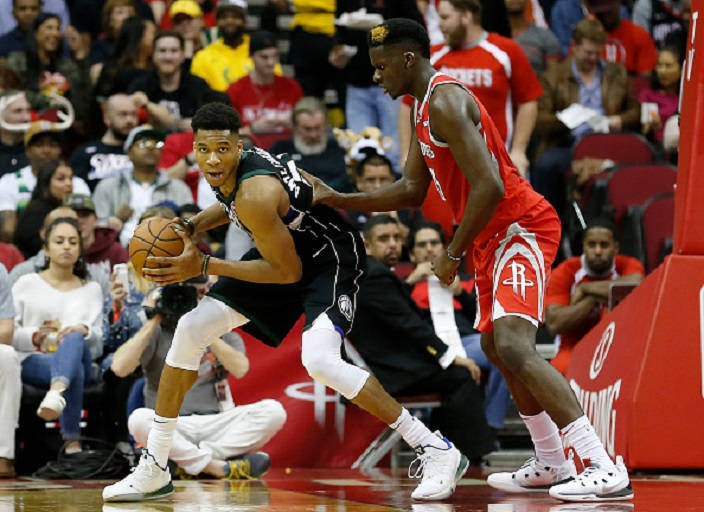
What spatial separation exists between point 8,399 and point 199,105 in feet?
14.8

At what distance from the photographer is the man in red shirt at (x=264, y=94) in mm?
12648

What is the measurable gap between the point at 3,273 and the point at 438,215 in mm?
3768

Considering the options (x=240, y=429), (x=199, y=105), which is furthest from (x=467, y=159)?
(x=199, y=105)

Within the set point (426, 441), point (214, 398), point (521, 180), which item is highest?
point (521, 180)

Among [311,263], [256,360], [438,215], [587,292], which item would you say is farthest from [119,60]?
[311,263]

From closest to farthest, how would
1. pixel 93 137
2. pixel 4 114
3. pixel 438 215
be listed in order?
pixel 438 215 < pixel 4 114 < pixel 93 137

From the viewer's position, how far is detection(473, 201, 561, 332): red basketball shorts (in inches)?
231

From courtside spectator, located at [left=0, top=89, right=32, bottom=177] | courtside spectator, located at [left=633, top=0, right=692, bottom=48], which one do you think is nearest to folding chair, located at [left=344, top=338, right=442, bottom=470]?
courtside spectator, located at [left=0, top=89, right=32, bottom=177]

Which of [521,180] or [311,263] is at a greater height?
[521,180]

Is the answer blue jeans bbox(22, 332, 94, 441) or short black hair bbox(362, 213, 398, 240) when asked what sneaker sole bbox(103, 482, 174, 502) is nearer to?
blue jeans bbox(22, 332, 94, 441)

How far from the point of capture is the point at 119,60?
13.0 meters

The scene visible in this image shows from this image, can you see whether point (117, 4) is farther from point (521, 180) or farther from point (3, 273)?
point (521, 180)

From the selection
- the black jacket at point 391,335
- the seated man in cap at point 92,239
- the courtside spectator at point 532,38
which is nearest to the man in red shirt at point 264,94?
the courtside spectator at point 532,38

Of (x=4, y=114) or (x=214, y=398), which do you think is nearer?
(x=214, y=398)
